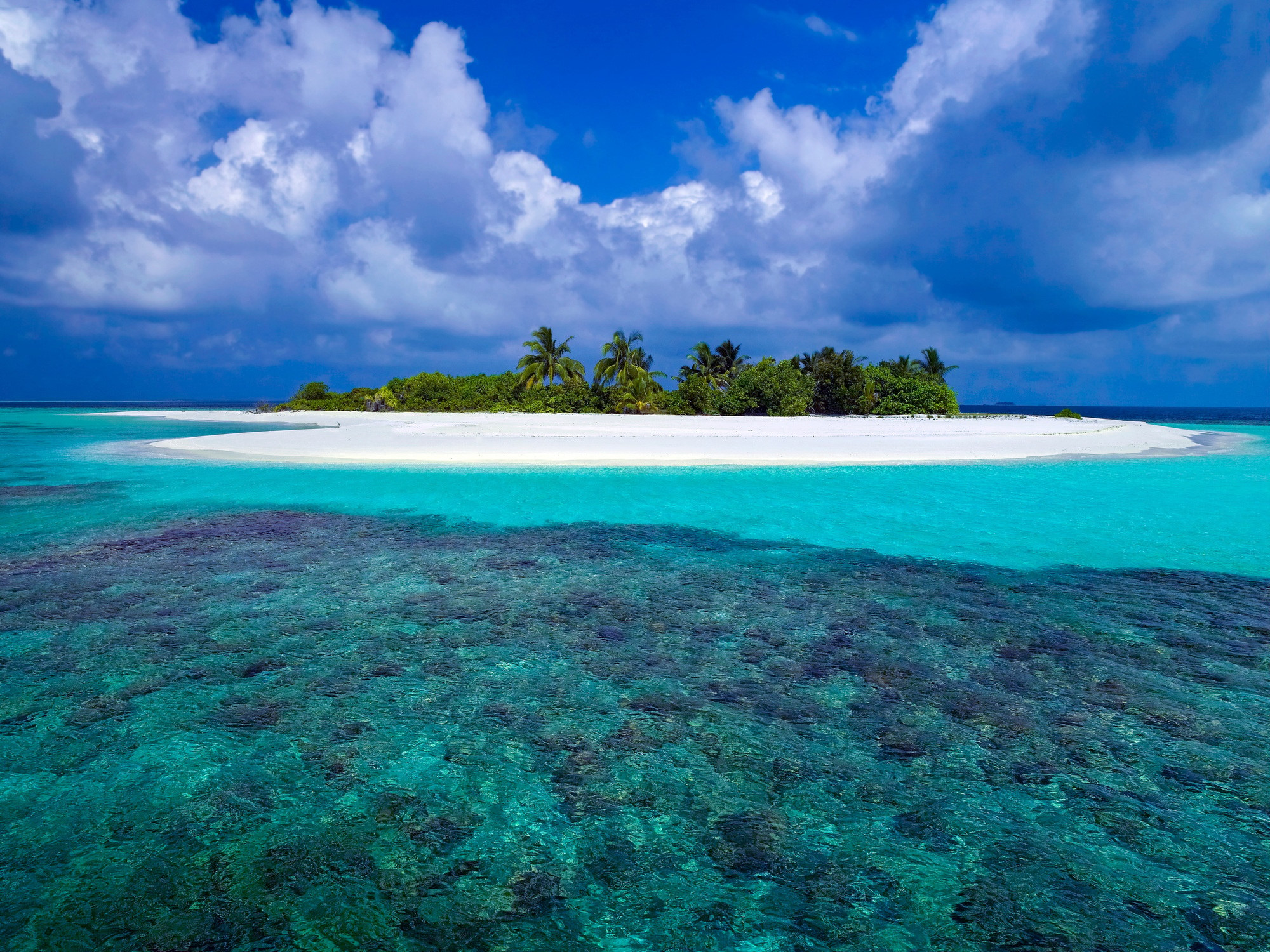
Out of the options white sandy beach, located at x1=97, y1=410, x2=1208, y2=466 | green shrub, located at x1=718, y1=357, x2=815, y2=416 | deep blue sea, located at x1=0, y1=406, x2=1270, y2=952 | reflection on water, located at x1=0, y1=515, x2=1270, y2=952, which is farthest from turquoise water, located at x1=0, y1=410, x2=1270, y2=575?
green shrub, located at x1=718, y1=357, x2=815, y2=416

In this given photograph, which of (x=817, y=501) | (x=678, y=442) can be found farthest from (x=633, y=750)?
(x=678, y=442)

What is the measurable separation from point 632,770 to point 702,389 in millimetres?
52454

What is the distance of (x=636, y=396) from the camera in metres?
55.0

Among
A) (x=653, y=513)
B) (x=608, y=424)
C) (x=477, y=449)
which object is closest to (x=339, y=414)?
(x=608, y=424)

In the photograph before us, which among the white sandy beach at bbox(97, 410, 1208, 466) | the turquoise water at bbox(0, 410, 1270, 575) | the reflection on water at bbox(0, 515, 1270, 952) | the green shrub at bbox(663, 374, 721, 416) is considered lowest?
the reflection on water at bbox(0, 515, 1270, 952)

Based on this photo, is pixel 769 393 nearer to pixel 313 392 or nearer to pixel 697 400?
pixel 697 400

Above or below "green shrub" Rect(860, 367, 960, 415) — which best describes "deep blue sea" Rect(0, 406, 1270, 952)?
below

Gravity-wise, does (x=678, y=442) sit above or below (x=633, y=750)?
above

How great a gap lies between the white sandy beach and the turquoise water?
2.21m

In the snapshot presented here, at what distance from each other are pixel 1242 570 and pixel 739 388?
45983mm

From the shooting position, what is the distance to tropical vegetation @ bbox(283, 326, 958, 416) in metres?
54.5

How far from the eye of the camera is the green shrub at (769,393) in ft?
175

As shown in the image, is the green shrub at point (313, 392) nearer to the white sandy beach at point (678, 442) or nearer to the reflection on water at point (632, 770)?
the white sandy beach at point (678, 442)

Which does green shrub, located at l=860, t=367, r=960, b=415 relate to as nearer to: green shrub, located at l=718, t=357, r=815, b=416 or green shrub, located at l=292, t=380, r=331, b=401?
green shrub, located at l=718, t=357, r=815, b=416
